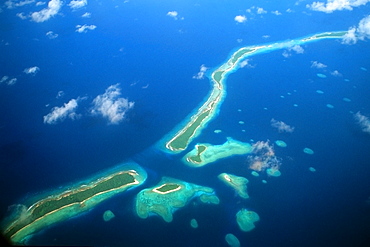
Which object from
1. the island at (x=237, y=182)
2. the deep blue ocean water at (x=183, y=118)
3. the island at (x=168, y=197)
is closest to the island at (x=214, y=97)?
the deep blue ocean water at (x=183, y=118)

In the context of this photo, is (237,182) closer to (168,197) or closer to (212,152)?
(212,152)

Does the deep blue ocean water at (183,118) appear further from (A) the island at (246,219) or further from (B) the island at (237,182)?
(B) the island at (237,182)

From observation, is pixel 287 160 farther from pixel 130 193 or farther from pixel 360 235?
pixel 130 193

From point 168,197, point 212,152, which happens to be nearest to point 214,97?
point 212,152

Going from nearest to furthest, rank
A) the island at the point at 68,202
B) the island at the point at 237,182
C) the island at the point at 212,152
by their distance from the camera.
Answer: the island at the point at 68,202 < the island at the point at 237,182 < the island at the point at 212,152

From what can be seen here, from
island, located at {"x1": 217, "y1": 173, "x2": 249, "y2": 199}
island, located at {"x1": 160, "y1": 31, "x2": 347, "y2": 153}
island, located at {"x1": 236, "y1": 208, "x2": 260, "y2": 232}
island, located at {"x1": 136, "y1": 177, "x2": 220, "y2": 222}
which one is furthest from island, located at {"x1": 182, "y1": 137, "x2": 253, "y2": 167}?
island, located at {"x1": 236, "y1": 208, "x2": 260, "y2": 232}

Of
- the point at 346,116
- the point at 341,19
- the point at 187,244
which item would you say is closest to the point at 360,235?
the point at 187,244
